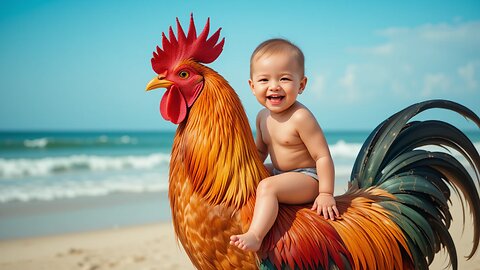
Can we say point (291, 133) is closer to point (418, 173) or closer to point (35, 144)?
point (418, 173)

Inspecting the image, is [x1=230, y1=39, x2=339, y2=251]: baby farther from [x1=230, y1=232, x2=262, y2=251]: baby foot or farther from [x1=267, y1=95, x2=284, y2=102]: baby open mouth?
[x1=230, y1=232, x2=262, y2=251]: baby foot

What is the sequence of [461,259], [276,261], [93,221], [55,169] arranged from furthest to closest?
[55,169] → [93,221] → [461,259] → [276,261]

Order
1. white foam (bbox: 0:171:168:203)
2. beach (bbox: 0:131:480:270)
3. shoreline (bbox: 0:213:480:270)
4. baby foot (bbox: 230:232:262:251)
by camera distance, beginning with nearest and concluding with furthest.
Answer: baby foot (bbox: 230:232:262:251) → shoreline (bbox: 0:213:480:270) → beach (bbox: 0:131:480:270) → white foam (bbox: 0:171:168:203)

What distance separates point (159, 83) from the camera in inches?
105

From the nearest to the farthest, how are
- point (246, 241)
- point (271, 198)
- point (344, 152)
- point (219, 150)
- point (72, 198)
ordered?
point (246, 241) → point (271, 198) → point (219, 150) → point (72, 198) → point (344, 152)

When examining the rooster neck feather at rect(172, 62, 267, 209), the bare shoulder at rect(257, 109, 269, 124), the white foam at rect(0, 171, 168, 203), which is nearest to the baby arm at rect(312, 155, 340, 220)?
the rooster neck feather at rect(172, 62, 267, 209)

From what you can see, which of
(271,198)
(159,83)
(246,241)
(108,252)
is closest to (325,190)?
(271,198)

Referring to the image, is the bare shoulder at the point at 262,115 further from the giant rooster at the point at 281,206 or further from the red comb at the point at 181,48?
the red comb at the point at 181,48

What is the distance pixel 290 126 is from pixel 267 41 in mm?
532

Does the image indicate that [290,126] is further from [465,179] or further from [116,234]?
[116,234]

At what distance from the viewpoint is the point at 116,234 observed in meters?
7.27

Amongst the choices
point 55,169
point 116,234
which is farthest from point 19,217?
point 55,169

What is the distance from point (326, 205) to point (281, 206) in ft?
0.84

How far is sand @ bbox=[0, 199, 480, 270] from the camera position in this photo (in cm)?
582
